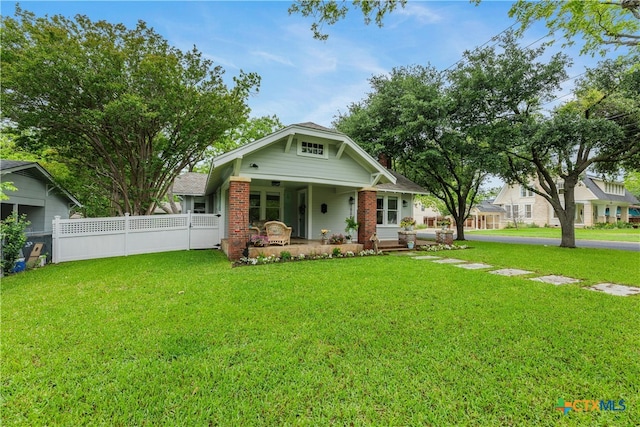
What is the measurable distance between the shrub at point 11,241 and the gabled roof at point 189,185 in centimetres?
846

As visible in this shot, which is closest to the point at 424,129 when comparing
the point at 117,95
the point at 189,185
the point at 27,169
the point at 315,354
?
the point at 117,95

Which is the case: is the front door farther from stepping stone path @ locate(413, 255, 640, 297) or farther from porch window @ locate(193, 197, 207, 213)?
porch window @ locate(193, 197, 207, 213)

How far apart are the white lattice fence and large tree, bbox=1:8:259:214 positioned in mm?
2768

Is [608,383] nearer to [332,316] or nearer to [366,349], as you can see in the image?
[366,349]

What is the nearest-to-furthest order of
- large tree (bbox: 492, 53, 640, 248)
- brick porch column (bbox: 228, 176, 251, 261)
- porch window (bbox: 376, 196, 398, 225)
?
1. brick porch column (bbox: 228, 176, 251, 261)
2. large tree (bbox: 492, 53, 640, 248)
3. porch window (bbox: 376, 196, 398, 225)

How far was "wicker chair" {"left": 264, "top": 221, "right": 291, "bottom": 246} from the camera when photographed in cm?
930

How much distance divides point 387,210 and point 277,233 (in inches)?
275

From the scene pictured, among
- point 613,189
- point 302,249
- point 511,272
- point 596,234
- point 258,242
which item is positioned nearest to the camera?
point 511,272

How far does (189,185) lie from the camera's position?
17453 millimetres

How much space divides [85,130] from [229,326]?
1148 centimetres

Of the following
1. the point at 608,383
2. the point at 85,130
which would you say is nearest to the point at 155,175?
the point at 85,130

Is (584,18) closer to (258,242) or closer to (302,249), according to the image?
(302,249)

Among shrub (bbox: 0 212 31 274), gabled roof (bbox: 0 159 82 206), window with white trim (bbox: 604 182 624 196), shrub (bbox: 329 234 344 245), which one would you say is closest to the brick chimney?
shrub (bbox: 329 234 344 245)

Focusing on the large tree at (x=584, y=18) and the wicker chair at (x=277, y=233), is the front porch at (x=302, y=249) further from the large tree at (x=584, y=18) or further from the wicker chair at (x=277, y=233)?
the large tree at (x=584, y=18)
